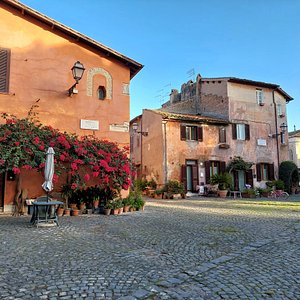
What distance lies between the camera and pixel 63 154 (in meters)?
9.57

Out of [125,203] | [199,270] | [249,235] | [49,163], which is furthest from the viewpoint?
[125,203]

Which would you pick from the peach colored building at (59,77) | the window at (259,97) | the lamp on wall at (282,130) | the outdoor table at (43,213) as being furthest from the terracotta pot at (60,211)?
the lamp on wall at (282,130)

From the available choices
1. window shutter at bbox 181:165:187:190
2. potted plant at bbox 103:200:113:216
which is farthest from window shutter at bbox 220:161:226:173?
potted plant at bbox 103:200:113:216

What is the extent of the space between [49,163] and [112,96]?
5.22 meters

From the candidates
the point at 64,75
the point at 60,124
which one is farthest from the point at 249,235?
the point at 64,75

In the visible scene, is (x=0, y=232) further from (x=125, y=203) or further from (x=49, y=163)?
(x=125, y=203)

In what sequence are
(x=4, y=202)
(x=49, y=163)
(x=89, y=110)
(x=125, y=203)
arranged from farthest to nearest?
1. (x=89, y=110)
2. (x=125, y=203)
3. (x=4, y=202)
4. (x=49, y=163)

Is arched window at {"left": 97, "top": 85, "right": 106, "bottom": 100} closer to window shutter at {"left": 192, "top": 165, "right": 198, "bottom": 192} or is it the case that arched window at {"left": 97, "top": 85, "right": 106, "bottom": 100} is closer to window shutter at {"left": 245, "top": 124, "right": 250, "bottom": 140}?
window shutter at {"left": 192, "top": 165, "right": 198, "bottom": 192}

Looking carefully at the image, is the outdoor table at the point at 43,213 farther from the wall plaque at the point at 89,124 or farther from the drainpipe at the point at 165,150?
the drainpipe at the point at 165,150

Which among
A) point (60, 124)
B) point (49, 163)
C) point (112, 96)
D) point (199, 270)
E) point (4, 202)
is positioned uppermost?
point (112, 96)

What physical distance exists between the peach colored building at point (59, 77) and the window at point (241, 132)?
40.0 feet

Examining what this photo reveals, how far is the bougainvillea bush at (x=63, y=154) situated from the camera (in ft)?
28.5

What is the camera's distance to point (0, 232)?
22.1 ft

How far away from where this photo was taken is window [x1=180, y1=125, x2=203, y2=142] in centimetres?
2083
